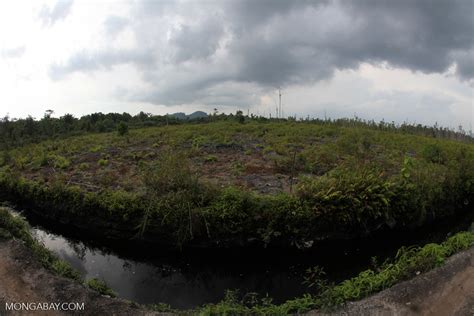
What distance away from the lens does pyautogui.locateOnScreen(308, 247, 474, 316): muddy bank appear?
13.9ft

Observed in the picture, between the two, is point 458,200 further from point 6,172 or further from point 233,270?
point 6,172

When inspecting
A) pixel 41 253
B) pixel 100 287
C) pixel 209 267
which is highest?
pixel 41 253

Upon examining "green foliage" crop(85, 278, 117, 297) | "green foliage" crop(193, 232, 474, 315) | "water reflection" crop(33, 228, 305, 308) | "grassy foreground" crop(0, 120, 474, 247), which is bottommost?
"water reflection" crop(33, 228, 305, 308)

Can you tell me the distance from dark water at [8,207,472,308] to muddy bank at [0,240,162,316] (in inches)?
60.0

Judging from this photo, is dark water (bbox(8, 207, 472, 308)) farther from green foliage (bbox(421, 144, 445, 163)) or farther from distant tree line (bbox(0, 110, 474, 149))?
distant tree line (bbox(0, 110, 474, 149))

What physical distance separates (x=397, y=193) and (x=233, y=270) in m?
4.53

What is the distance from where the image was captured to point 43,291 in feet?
15.6

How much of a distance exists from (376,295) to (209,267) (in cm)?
369

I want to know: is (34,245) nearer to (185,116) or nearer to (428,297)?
(428,297)

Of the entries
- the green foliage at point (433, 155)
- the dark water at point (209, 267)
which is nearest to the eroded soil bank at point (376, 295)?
the dark water at point (209, 267)

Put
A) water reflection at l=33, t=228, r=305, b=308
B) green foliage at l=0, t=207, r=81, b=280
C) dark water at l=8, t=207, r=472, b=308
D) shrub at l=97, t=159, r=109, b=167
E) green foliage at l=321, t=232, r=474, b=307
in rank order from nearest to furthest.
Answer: green foliage at l=321, t=232, r=474, b=307 < green foliage at l=0, t=207, r=81, b=280 < water reflection at l=33, t=228, r=305, b=308 < dark water at l=8, t=207, r=472, b=308 < shrub at l=97, t=159, r=109, b=167

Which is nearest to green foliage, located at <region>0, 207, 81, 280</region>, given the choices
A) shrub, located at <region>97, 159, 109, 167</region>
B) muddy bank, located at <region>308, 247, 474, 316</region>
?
muddy bank, located at <region>308, 247, 474, 316</region>

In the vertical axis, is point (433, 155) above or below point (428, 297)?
above

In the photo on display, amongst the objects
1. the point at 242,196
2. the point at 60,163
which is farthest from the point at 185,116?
the point at 242,196
